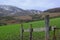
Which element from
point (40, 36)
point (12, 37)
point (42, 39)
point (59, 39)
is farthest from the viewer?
point (12, 37)

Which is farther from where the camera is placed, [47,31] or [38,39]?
[38,39]

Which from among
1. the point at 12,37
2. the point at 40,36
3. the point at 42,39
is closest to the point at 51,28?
the point at 42,39

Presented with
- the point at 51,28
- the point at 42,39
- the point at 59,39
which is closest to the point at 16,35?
the point at 42,39

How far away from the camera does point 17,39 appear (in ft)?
70.0

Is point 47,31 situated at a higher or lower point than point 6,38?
higher

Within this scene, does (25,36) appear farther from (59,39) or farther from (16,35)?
(59,39)

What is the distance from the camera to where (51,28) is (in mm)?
12508

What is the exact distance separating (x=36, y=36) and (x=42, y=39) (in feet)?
5.67

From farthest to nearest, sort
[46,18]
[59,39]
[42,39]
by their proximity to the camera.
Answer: [42,39] < [59,39] < [46,18]

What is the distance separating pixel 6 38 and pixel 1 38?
2.11 feet

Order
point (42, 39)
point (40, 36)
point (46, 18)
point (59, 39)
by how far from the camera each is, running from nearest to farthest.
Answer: point (46, 18) < point (59, 39) < point (42, 39) < point (40, 36)

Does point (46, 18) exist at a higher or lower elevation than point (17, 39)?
higher

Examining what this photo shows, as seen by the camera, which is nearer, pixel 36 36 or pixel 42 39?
pixel 42 39

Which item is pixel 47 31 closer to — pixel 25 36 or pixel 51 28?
pixel 51 28
